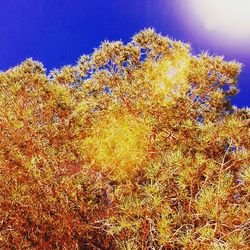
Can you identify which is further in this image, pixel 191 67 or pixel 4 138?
pixel 191 67

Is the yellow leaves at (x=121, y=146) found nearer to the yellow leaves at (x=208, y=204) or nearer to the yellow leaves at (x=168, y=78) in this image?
the yellow leaves at (x=168, y=78)

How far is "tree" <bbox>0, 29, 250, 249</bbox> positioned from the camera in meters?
5.05

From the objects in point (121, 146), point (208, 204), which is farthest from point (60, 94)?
point (208, 204)

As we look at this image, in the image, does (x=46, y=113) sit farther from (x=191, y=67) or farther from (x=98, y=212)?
(x=191, y=67)

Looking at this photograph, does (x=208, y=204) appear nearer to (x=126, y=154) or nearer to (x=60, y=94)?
(x=126, y=154)

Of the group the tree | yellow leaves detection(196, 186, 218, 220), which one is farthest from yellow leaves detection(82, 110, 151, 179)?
yellow leaves detection(196, 186, 218, 220)

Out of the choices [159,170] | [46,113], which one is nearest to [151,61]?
[46,113]

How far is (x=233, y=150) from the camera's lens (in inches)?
247

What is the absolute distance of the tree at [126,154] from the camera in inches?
199

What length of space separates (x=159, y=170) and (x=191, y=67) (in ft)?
8.12

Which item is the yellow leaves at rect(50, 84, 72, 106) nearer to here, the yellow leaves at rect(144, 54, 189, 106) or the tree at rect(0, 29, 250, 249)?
the tree at rect(0, 29, 250, 249)

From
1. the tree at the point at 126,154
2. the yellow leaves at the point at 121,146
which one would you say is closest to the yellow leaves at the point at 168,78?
the tree at the point at 126,154

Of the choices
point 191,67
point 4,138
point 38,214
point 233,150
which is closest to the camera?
point 38,214

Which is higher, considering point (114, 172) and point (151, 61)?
point (151, 61)
